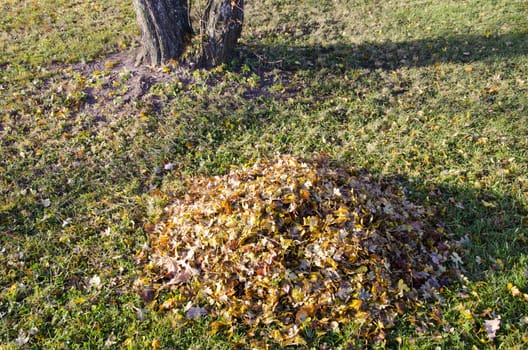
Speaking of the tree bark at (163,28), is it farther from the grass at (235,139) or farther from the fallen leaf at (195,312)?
the fallen leaf at (195,312)

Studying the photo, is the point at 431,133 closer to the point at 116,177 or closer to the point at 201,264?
the point at 201,264

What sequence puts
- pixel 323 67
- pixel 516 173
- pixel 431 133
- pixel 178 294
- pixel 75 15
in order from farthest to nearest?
pixel 75 15 < pixel 323 67 < pixel 431 133 < pixel 516 173 < pixel 178 294

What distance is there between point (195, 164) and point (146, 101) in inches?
56.9

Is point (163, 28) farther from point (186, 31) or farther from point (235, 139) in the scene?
point (235, 139)

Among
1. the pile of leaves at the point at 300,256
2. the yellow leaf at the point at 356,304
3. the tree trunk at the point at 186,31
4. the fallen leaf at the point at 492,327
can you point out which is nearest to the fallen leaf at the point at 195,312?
the pile of leaves at the point at 300,256

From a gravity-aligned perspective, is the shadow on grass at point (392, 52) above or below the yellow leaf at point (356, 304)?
above

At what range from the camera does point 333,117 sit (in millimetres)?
6219

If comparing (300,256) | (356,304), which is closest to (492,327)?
(356,304)

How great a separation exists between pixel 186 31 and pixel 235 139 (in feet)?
7.26

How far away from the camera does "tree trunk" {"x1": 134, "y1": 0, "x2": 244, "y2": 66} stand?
21.1 feet

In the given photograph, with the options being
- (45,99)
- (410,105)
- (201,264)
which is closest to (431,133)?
(410,105)

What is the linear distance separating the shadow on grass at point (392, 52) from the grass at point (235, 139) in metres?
0.04

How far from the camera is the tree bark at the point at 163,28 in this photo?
635cm

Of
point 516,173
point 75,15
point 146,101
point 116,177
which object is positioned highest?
point 75,15
